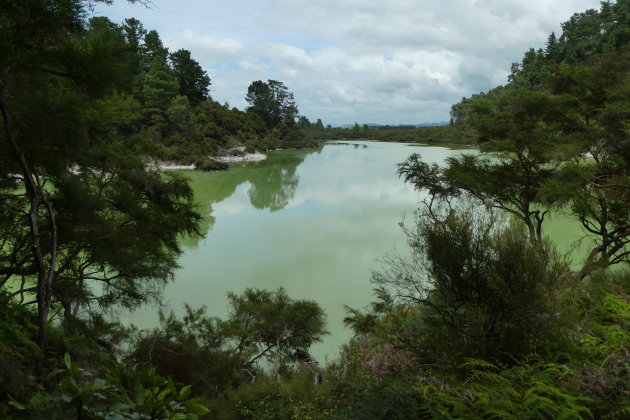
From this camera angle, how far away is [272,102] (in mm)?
58688

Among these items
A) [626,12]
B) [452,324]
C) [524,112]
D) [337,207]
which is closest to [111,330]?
[452,324]

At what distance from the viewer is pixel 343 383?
416 centimetres

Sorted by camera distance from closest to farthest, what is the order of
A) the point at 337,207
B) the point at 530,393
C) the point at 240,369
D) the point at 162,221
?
the point at 530,393 < the point at 240,369 < the point at 162,221 < the point at 337,207

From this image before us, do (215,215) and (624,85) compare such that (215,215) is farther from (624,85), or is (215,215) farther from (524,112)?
(624,85)

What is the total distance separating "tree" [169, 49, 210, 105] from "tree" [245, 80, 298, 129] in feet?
42.7

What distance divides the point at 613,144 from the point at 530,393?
751 centimetres

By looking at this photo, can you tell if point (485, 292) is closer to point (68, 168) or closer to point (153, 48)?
point (68, 168)

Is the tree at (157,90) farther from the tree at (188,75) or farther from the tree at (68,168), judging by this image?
the tree at (68,168)

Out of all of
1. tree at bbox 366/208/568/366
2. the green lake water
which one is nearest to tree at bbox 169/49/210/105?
the green lake water

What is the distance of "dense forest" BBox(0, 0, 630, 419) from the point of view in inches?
97.6

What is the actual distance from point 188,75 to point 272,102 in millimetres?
16607

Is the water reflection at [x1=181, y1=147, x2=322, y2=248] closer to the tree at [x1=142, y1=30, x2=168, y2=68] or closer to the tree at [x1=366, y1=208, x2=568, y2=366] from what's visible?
the tree at [x1=366, y1=208, x2=568, y2=366]

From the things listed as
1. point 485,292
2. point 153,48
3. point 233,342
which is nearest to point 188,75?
point 153,48

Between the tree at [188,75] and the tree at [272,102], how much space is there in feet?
42.7
